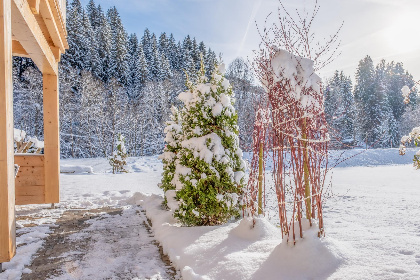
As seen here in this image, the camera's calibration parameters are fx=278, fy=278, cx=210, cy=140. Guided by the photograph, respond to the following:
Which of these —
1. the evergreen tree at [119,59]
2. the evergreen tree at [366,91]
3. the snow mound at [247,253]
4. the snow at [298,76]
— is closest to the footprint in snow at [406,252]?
the snow mound at [247,253]

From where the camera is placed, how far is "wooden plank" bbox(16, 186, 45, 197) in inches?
199

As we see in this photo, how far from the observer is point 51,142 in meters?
5.25

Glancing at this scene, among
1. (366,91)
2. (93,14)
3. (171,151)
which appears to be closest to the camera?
(171,151)

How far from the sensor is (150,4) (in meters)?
5.76

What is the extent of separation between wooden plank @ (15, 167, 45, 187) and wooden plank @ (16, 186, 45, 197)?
56 mm

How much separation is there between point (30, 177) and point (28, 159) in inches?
13.2

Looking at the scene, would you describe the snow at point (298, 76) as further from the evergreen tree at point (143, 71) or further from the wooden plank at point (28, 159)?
the evergreen tree at point (143, 71)

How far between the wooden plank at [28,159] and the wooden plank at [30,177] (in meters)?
0.09

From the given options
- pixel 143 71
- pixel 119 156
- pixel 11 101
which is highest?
pixel 143 71

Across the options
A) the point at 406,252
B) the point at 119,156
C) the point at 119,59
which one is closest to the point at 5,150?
the point at 406,252

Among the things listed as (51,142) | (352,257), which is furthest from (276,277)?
(51,142)

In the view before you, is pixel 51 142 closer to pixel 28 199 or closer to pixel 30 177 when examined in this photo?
pixel 30 177

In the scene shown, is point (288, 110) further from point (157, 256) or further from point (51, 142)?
point (51, 142)

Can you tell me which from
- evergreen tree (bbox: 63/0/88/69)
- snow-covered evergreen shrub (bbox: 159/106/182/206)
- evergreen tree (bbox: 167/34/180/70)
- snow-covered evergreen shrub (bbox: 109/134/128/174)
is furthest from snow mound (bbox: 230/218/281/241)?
evergreen tree (bbox: 167/34/180/70)
